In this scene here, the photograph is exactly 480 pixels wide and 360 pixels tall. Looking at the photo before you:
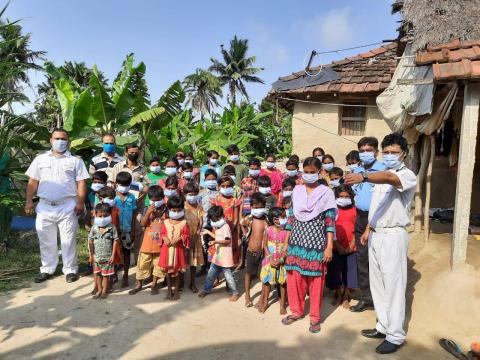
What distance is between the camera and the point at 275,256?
4.05m

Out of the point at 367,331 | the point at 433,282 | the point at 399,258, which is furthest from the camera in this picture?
the point at 433,282

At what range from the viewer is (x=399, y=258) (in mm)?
3256

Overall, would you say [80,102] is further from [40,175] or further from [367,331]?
[367,331]

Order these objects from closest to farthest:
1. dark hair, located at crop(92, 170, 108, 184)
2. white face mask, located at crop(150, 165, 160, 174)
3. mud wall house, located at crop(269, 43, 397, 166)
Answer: dark hair, located at crop(92, 170, 108, 184), white face mask, located at crop(150, 165, 160, 174), mud wall house, located at crop(269, 43, 397, 166)

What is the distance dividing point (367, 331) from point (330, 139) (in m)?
6.73

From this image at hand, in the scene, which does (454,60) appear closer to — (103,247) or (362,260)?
(362,260)

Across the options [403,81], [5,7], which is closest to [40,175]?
[5,7]

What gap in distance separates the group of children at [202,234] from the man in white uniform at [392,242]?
84cm

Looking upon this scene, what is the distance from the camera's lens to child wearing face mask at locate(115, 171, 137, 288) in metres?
4.75

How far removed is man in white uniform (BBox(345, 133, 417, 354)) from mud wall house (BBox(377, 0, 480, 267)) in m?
1.16

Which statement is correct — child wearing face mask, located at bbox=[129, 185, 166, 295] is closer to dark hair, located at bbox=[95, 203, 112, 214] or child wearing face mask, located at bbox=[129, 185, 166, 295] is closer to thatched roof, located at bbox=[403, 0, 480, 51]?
dark hair, located at bbox=[95, 203, 112, 214]

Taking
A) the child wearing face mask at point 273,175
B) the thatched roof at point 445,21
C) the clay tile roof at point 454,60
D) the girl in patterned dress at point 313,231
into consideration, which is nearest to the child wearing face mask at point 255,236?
the girl in patterned dress at point 313,231

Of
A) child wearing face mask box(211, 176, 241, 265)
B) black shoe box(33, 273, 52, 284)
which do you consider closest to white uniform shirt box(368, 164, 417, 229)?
child wearing face mask box(211, 176, 241, 265)

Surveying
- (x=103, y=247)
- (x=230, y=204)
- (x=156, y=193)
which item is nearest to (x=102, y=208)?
(x=103, y=247)
